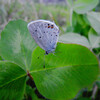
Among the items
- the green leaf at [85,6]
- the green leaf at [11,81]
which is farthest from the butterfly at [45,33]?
the green leaf at [85,6]

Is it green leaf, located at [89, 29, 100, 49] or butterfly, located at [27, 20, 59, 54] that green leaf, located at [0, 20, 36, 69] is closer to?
butterfly, located at [27, 20, 59, 54]

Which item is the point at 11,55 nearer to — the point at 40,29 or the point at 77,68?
the point at 40,29

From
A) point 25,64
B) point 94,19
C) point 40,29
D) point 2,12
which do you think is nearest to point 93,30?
point 94,19

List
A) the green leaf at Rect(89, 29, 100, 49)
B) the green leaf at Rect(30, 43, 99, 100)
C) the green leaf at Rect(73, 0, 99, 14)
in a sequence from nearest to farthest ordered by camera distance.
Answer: the green leaf at Rect(30, 43, 99, 100), the green leaf at Rect(89, 29, 100, 49), the green leaf at Rect(73, 0, 99, 14)

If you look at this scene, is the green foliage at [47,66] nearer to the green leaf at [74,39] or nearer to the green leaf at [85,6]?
the green leaf at [74,39]

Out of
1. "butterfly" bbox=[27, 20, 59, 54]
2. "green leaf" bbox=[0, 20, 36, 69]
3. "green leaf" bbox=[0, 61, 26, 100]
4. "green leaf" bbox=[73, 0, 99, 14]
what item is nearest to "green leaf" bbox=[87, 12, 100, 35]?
"green leaf" bbox=[73, 0, 99, 14]

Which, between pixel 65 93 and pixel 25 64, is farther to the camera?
pixel 25 64
